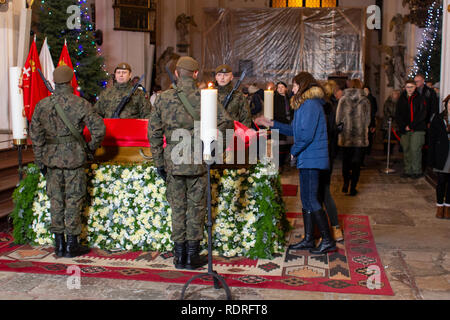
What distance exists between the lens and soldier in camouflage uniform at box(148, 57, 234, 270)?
4910mm

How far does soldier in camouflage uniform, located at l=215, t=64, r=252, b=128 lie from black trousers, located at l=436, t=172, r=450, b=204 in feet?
9.19

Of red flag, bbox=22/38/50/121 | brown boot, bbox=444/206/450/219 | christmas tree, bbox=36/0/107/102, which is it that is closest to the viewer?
brown boot, bbox=444/206/450/219

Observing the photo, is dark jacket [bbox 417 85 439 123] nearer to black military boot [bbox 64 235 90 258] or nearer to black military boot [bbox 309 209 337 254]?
black military boot [bbox 309 209 337 254]

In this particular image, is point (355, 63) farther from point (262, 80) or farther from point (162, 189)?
point (162, 189)

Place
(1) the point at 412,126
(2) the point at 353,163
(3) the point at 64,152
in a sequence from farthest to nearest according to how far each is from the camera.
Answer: (1) the point at 412,126 < (2) the point at 353,163 < (3) the point at 64,152

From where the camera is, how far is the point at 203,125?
4082 millimetres

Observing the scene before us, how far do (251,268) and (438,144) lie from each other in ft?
11.9

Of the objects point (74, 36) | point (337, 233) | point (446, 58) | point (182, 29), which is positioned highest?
point (182, 29)

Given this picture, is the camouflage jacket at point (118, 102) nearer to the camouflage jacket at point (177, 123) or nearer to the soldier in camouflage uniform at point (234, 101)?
the soldier in camouflage uniform at point (234, 101)

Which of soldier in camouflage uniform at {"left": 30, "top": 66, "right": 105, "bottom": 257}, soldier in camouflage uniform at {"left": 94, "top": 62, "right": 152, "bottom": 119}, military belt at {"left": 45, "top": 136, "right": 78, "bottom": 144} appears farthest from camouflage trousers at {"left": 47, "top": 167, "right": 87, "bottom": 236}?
soldier in camouflage uniform at {"left": 94, "top": 62, "right": 152, "bottom": 119}

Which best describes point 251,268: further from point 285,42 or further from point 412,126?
point 285,42

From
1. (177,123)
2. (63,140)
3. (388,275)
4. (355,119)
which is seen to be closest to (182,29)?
(355,119)

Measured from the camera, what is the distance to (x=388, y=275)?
5008mm

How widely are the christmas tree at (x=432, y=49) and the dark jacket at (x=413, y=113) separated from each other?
208 cm
